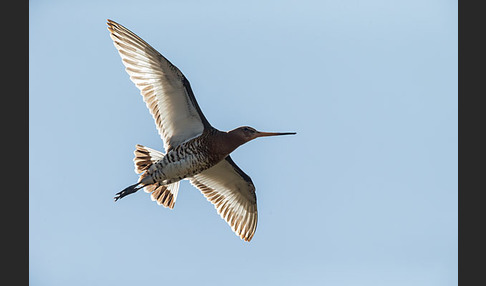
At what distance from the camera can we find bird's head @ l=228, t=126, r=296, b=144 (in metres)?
8.59

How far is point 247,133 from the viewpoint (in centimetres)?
865

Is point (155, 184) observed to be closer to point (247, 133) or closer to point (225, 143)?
point (225, 143)

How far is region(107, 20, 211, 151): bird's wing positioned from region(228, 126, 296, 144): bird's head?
1.45 feet

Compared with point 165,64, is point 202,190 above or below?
below

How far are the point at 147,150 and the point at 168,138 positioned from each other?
30 cm

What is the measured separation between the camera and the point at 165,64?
8633 mm

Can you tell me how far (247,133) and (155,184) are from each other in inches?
52.4

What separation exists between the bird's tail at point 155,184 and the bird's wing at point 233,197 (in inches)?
17.0

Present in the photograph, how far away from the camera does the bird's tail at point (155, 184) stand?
348 inches

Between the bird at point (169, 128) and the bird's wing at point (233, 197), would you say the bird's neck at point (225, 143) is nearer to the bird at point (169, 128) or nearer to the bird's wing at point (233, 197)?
the bird at point (169, 128)

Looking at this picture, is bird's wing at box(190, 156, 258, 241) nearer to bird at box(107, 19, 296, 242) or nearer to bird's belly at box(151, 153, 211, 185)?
bird at box(107, 19, 296, 242)

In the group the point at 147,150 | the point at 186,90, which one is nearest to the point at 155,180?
the point at 147,150

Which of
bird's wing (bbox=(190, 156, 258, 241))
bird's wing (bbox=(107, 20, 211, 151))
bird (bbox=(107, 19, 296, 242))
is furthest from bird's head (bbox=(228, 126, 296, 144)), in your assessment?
bird's wing (bbox=(190, 156, 258, 241))

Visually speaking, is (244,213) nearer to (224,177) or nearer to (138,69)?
(224,177)
